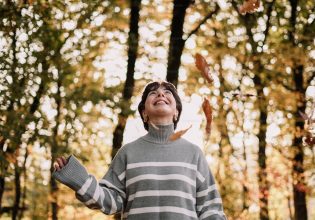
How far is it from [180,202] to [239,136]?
6809 mm

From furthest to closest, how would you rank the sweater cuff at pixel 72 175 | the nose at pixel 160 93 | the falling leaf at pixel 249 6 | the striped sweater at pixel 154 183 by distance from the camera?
the nose at pixel 160 93 → the striped sweater at pixel 154 183 → the sweater cuff at pixel 72 175 → the falling leaf at pixel 249 6

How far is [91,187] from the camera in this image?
2662 millimetres

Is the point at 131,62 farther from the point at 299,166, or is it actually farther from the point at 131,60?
the point at 299,166

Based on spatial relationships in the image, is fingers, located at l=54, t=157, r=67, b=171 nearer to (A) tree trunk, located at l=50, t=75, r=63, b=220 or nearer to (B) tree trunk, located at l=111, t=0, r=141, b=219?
(A) tree trunk, located at l=50, t=75, r=63, b=220

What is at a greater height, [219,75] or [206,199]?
[219,75]

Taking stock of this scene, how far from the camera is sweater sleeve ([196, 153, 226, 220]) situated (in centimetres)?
284

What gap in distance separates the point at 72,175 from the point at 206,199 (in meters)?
0.73

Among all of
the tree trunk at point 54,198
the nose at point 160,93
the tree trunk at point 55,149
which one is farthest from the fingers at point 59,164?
the tree trunk at point 54,198

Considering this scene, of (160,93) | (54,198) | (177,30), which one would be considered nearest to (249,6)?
(160,93)

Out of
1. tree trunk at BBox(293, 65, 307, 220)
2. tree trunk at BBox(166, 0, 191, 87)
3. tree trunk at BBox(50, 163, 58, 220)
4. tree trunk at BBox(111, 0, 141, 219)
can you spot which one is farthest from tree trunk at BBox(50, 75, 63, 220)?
tree trunk at BBox(293, 65, 307, 220)

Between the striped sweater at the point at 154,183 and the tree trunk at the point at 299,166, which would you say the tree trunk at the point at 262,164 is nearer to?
the tree trunk at the point at 299,166

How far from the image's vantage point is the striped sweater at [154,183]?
8.83 ft

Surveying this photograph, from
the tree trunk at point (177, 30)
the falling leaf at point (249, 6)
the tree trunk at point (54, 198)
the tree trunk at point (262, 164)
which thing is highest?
the tree trunk at point (177, 30)

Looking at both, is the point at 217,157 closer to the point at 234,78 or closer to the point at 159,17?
the point at 234,78
